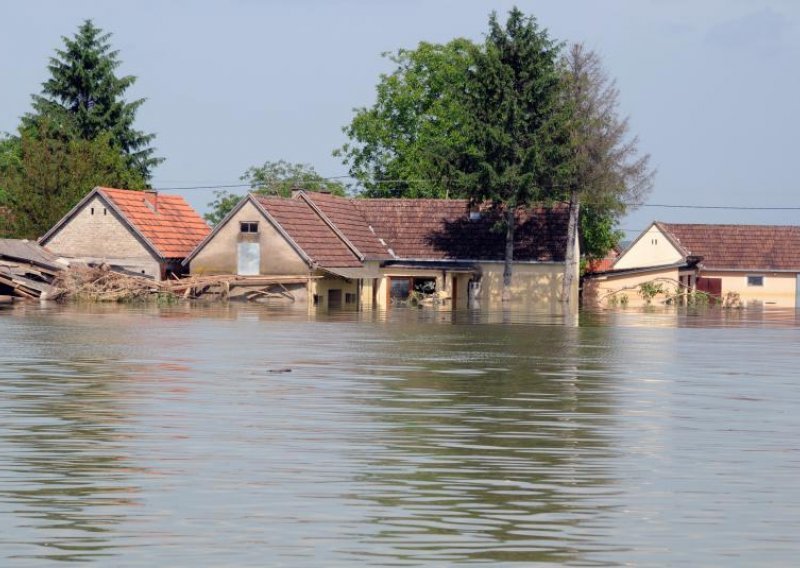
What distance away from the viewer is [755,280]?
102 m

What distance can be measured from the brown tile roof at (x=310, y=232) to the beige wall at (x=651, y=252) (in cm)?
2768

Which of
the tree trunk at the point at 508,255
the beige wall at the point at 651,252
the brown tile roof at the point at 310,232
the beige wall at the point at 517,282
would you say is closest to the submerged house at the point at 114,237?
the brown tile roof at the point at 310,232

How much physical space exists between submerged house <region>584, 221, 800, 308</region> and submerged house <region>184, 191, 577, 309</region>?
14.8 metres

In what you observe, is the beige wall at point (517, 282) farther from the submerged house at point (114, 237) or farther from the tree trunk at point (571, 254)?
the submerged house at point (114, 237)

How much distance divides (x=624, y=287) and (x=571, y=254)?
8.85m

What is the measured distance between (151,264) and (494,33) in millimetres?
22427

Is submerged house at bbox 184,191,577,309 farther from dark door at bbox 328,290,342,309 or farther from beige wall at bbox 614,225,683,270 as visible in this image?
beige wall at bbox 614,225,683,270

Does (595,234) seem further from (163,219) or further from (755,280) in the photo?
(163,219)

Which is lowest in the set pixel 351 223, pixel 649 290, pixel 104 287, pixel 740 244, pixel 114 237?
pixel 104 287

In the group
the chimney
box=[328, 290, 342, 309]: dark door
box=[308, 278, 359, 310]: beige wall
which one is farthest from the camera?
the chimney

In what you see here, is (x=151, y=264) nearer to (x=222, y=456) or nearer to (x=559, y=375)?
(x=559, y=375)

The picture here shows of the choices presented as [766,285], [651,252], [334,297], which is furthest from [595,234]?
[334,297]

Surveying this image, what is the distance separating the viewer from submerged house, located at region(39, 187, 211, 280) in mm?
80625

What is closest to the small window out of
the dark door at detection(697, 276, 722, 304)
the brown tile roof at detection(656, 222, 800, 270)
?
the brown tile roof at detection(656, 222, 800, 270)
